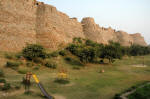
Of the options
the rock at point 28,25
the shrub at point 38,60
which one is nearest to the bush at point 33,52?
the shrub at point 38,60

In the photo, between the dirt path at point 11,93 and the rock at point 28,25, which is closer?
the dirt path at point 11,93

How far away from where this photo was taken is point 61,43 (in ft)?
69.9

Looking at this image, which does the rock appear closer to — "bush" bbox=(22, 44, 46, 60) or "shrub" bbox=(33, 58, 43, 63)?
"bush" bbox=(22, 44, 46, 60)

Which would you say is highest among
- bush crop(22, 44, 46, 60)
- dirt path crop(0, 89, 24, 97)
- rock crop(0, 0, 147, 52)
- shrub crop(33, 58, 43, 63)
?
rock crop(0, 0, 147, 52)

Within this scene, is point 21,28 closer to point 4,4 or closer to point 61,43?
point 4,4

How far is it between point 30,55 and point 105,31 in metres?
33.3

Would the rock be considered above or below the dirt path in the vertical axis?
above

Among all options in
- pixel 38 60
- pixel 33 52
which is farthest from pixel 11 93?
pixel 38 60

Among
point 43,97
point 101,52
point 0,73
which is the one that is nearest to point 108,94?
Answer: point 43,97

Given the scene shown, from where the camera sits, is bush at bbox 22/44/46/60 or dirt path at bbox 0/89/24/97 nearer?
dirt path at bbox 0/89/24/97

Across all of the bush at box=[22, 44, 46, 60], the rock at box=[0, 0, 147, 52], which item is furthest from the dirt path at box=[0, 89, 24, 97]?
the rock at box=[0, 0, 147, 52]

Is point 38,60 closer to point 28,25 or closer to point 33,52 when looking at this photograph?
point 33,52

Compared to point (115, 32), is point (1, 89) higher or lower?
lower

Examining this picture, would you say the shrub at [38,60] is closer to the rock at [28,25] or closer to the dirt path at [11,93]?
the rock at [28,25]
